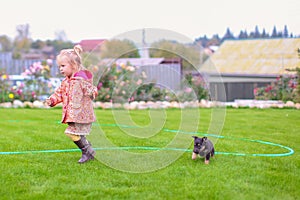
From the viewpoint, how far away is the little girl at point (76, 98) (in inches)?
199

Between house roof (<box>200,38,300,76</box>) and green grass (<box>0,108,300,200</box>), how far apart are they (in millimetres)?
9766

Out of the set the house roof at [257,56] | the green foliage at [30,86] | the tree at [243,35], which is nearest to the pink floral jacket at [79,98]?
the green foliage at [30,86]

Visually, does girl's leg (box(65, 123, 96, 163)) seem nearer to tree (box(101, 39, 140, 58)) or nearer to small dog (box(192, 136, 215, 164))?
small dog (box(192, 136, 215, 164))

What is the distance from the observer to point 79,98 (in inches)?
199

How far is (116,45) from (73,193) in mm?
2841

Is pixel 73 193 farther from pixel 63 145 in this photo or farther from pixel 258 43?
pixel 258 43

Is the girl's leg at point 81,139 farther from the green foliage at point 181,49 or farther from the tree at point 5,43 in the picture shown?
the tree at point 5,43

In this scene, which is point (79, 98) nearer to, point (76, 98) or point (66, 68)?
point (76, 98)

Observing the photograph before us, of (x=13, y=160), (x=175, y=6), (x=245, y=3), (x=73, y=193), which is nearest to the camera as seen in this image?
(x=73, y=193)

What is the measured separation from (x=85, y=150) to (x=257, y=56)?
48.3 feet

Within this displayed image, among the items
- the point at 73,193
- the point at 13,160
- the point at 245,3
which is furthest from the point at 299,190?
the point at 245,3

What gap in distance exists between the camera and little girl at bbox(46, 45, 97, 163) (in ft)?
16.6

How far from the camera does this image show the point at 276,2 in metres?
15.3

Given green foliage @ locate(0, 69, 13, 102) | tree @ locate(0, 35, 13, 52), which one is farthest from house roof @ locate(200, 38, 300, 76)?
tree @ locate(0, 35, 13, 52)
